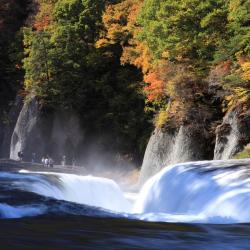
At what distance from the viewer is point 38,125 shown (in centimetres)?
4781

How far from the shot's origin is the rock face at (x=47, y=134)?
Result: 4609cm

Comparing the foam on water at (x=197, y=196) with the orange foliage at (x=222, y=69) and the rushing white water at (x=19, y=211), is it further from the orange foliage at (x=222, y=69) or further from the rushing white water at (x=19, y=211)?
the orange foliage at (x=222, y=69)

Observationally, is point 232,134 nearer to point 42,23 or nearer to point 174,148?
point 174,148

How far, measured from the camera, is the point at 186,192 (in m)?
16.7

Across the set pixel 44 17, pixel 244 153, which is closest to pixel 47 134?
pixel 44 17

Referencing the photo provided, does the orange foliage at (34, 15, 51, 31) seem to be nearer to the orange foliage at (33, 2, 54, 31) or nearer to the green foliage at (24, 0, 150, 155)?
the orange foliage at (33, 2, 54, 31)

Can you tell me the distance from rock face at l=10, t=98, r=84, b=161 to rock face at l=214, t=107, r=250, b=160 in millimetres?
21309

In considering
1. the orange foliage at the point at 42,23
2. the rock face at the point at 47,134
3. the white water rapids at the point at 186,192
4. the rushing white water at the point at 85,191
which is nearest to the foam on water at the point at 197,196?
the white water rapids at the point at 186,192

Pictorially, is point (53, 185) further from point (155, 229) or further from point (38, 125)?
point (38, 125)

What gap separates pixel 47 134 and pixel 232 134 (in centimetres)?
2519

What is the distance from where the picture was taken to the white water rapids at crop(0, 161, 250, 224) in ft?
44.0

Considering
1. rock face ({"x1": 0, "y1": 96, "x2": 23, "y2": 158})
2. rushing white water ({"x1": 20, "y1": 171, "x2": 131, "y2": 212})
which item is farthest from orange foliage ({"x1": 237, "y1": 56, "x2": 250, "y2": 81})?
rock face ({"x1": 0, "y1": 96, "x2": 23, "y2": 158})

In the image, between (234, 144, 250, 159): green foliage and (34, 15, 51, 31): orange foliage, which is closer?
(234, 144, 250, 159): green foliage

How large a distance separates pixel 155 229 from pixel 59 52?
34.9 meters
